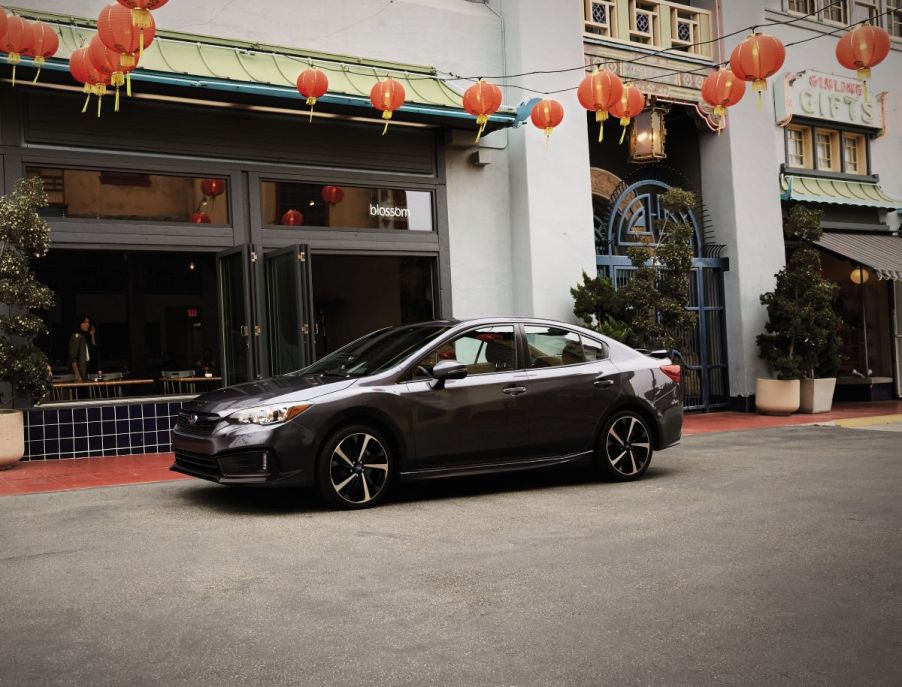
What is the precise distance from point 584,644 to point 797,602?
1.34m

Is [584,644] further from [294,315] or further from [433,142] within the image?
[433,142]

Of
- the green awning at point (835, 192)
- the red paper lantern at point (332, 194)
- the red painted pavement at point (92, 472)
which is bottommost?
the red painted pavement at point (92, 472)

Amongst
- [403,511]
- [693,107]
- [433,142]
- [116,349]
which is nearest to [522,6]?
[433,142]

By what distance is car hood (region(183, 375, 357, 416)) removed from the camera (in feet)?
24.8

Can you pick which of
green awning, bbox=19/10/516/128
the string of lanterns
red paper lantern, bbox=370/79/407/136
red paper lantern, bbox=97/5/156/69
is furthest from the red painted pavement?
red paper lantern, bbox=370/79/407/136

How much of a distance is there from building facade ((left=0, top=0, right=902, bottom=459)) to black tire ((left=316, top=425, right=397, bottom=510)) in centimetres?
462

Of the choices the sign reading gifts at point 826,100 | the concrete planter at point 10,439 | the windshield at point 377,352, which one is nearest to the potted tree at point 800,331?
the sign reading gifts at point 826,100

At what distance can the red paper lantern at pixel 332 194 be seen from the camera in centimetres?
1364

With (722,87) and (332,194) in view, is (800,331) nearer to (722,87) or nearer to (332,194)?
(722,87)

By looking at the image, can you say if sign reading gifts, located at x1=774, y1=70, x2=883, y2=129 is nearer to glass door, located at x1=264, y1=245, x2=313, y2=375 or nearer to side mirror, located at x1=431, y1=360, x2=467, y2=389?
glass door, located at x1=264, y1=245, x2=313, y2=375

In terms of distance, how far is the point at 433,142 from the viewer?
48.0 feet

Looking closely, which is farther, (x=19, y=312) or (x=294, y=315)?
(x=294, y=315)

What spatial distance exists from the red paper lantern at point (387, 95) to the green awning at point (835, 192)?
30.5 feet

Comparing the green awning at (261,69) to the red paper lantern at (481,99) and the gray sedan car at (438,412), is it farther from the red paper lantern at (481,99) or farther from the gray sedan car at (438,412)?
the gray sedan car at (438,412)
